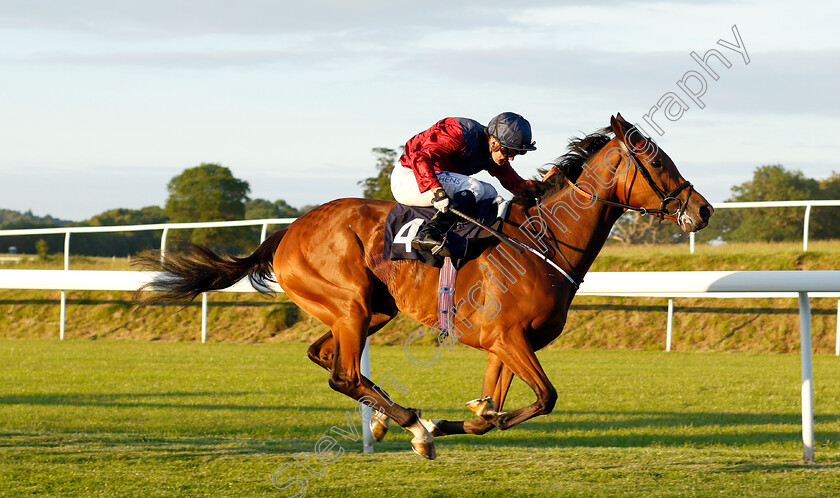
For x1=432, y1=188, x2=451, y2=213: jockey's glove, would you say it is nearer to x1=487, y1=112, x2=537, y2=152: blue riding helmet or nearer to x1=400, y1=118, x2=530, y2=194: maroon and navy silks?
x1=400, y1=118, x2=530, y2=194: maroon and navy silks

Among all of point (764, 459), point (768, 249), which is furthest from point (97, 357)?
point (768, 249)

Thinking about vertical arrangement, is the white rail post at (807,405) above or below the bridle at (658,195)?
below

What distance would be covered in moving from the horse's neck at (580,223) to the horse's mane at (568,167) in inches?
2.7

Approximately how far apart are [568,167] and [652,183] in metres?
0.49

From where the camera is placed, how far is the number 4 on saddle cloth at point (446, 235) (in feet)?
14.5

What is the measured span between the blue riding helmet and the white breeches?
262 millimetres

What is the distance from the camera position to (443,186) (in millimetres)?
4535

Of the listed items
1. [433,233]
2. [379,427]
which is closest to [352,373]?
[379,427]

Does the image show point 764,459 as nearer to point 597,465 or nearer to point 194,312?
point 597,465

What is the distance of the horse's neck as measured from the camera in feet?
14.6

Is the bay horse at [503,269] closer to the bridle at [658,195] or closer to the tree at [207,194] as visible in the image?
A: the bridle at [658,195]

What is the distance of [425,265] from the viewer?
14.7 feet

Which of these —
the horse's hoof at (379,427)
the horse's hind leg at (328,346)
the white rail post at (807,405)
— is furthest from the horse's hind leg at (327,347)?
the white rail post at (807,405)

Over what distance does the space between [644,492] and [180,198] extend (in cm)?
3027
